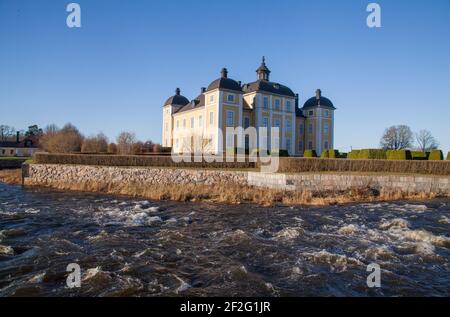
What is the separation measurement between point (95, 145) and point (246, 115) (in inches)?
695

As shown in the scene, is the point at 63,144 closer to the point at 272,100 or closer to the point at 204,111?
the point at 204,111

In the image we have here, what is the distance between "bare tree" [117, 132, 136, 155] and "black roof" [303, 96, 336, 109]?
1012 inches

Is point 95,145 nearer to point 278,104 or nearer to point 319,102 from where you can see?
point 278,104

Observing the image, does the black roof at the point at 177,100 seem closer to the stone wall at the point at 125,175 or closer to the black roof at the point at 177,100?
the black roof at the point at 177,100

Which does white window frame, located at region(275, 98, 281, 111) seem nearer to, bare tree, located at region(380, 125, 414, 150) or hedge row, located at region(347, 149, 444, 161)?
hedge row, located at region(347, 149, 444, 161)

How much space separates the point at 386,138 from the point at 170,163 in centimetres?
5882

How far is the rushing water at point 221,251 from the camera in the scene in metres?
5.52

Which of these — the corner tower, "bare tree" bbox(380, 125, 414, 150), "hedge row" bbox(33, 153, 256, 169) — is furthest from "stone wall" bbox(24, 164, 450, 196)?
"bare tree" bbox(380, 125, 414, 150)

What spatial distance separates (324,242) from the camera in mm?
8172

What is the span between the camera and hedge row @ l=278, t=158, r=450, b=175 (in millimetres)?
18830

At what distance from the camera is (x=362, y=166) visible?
19.4 meters

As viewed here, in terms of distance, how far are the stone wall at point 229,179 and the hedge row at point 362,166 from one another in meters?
1.94
